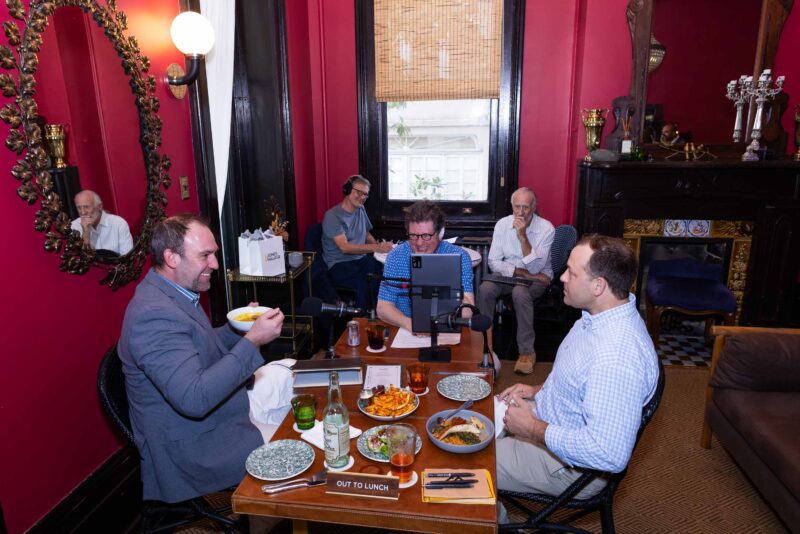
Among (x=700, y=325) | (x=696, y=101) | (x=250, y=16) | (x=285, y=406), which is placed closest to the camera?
(x=285, y=406)

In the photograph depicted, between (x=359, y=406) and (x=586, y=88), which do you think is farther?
(x=586, y=88)

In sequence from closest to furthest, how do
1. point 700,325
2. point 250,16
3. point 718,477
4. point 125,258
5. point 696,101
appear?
1. point 125,258
2. point 718,477
3. point 250,16
4. point 696,101
5. point 700,325

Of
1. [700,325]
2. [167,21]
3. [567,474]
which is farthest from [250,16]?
[700,325]

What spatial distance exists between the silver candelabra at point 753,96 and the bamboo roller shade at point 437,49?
1881 millimetres

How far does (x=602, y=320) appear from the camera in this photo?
5.53 ft

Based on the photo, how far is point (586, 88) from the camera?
4438mm

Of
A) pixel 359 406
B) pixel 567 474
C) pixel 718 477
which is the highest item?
pixel 359 406

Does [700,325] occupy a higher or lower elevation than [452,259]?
lower

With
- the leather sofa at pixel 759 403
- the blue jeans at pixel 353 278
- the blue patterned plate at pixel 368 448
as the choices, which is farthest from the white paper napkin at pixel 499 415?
the blue jeans at pixel 353 278

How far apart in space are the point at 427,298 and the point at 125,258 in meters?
1.38

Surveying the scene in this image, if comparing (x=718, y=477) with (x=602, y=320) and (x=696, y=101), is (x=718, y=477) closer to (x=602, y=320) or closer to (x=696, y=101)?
(x=602, y=320)

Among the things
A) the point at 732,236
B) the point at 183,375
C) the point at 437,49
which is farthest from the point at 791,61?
the point at 183,375

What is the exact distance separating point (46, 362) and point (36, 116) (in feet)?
2.99

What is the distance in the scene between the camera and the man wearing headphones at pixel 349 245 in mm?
4191
